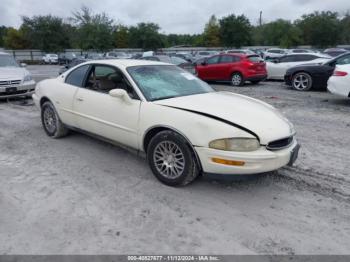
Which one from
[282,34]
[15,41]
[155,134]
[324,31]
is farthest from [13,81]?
[15,41]

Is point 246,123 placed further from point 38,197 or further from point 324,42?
point 324,42

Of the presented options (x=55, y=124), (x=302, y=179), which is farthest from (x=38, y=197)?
(x=302, y=179)

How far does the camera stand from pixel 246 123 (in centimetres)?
334

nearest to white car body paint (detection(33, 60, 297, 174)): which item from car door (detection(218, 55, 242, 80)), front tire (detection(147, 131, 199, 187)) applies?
front tire (detection(147, 131, 199, 187))

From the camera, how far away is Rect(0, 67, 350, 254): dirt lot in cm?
269

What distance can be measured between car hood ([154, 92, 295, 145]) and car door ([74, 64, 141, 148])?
0.46 meters

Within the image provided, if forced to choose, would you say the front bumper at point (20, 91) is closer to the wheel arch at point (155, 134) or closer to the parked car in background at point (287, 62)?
the wheel arch at point (155, 134)

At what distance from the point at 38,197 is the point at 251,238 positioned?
7.91 feet

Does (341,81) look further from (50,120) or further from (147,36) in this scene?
(147,36)

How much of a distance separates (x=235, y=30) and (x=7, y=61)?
3490cm

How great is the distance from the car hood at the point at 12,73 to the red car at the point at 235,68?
7882 mm

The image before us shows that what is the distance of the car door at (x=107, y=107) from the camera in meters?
3.96

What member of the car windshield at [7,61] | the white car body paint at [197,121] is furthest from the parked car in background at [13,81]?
the white car body paint at [197,121]

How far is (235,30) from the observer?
4034 cm
